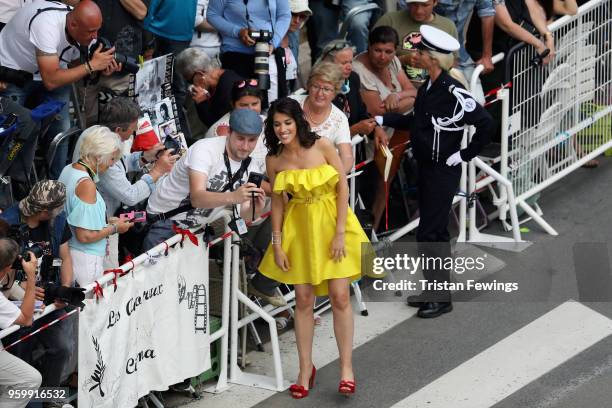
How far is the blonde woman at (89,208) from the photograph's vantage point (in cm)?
906

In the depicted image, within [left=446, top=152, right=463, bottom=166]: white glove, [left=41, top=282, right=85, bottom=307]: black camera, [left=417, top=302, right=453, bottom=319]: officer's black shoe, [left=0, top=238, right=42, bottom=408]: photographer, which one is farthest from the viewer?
[left=417, top=302, right=453, bottom=319]: officer's black shoe

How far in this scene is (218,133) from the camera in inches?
416

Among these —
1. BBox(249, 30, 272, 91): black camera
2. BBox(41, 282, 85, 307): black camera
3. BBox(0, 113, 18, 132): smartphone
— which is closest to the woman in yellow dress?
BBox(41, 282, 85, 307): black camera

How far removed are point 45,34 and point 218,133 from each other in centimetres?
148

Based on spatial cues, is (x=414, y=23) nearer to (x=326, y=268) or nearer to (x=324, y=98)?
(x=324, y=98)

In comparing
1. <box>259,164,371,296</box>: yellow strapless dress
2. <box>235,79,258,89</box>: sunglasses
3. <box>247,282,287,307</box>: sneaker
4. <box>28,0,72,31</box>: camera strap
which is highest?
<box>28,0,72,31</box>: camera strap

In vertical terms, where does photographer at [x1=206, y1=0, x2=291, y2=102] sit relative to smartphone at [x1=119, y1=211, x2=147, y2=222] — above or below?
above

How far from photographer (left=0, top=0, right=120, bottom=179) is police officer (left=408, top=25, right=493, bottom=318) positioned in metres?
2.38

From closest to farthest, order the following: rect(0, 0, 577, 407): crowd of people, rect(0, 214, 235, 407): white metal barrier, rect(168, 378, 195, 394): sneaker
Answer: rect(0, 0, 577, 407): crowd of people → rect(0, 214, 235, 407): white metal barrier → rect(168, 378, 195, 394): sneaker

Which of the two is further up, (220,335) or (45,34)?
(45,34)

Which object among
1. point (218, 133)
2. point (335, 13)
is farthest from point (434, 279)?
point (335, 13)

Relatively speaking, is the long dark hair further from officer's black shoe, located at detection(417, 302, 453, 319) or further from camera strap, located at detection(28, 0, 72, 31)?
A: officer's black shoe, located at detection(417, 302, 453, 319)

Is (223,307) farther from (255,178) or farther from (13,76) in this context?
(13,76)

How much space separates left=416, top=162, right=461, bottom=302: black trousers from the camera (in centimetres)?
1071
